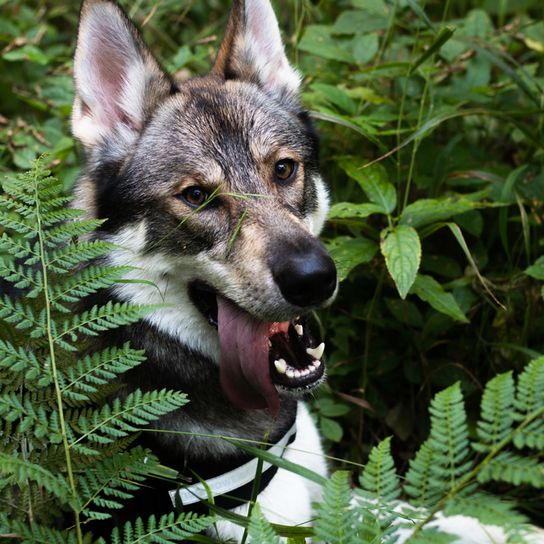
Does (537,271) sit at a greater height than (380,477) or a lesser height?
lesser

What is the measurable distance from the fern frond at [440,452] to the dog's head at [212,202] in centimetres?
85

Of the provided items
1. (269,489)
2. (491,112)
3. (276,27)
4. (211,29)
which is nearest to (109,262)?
(269,489)

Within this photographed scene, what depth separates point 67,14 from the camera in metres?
6.27

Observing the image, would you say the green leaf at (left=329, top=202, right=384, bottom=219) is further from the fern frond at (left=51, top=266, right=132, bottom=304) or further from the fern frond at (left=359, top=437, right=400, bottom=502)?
the fern frond at (left=359, top=437, right=400, bottom=502)

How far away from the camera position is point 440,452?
64.8 inches

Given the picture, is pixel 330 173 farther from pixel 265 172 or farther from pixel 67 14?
pixel 67 14

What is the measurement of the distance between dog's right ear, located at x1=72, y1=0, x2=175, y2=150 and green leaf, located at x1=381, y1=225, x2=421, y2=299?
3.64 feet

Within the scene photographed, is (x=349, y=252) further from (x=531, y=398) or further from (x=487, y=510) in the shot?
(x=487, y=510)

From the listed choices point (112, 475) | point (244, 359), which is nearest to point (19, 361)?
point (112, 475)

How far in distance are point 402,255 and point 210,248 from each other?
0.81 metres

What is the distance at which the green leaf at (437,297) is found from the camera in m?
3.03

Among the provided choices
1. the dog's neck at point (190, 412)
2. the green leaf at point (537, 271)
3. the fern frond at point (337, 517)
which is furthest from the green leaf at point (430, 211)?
the fern frond at point (337, 517)

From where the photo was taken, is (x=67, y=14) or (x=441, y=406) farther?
(x=67, y=14)

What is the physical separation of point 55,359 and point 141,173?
0.99 metres
